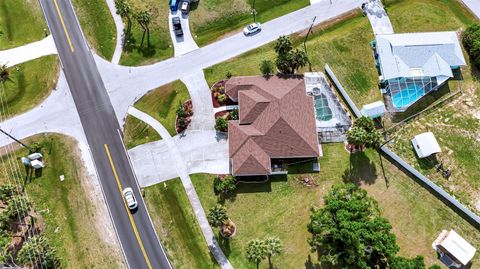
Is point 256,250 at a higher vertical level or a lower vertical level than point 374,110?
lower

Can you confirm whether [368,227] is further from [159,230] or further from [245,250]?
[159,230]

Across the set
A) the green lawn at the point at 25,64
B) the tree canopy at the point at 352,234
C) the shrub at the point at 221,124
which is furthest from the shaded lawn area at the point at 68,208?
the tree canopy at the point at 352,234

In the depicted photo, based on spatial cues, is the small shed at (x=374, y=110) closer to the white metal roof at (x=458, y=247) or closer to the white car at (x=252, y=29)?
the white metal roof at (x=458, y=247)

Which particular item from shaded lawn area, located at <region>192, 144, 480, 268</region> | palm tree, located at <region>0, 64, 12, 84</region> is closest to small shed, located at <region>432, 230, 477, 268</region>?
shaded lawn area, located at <region>192, 144, 480, 268</region>

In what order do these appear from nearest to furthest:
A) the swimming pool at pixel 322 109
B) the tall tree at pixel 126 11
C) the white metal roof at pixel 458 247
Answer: the white metal roof at pixel 458 247 → the swimming pool at pixel 322 109 → the tall tree at pixel 126 11

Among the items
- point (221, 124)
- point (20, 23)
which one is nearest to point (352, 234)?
point (221, 124)

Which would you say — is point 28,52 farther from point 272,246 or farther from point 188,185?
point 272,246
